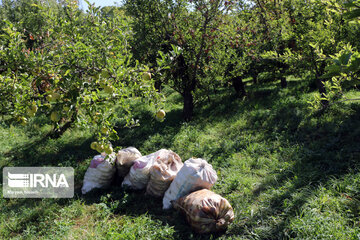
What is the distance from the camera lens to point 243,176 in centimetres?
416

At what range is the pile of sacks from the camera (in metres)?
3.10

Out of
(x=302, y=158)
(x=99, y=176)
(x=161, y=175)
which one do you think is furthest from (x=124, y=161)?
(x=302, y=158)

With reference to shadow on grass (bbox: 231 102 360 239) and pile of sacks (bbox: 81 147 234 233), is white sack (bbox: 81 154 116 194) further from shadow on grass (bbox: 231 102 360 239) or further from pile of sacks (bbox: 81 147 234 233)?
shadow on grass (bbox: 231 102 360 239)

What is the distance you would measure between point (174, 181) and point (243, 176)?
1.13 m

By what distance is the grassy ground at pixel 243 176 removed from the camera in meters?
3.11

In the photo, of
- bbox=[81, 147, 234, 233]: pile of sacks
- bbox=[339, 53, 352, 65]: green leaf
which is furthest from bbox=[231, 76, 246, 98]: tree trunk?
bbox=[339, 53, 352, 65]: green leaf

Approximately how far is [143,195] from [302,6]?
610 cm

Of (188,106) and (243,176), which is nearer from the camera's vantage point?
(243,176)

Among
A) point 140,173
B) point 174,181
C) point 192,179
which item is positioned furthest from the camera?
point 140,173

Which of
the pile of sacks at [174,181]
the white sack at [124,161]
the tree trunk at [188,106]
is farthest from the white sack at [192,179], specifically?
the tree trunk at [188,106]

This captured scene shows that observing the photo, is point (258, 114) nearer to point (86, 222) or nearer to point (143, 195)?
point (143, 195)

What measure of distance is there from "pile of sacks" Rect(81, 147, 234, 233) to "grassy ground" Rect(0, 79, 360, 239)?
14cm

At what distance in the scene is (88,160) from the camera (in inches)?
211

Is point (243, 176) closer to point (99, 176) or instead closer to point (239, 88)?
point (99, 176)
